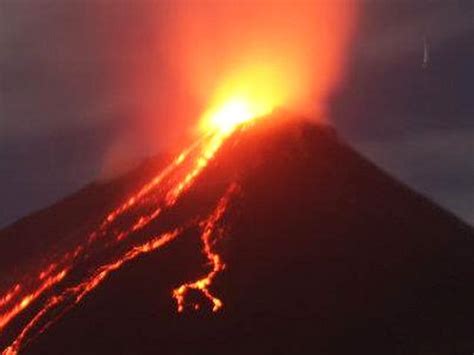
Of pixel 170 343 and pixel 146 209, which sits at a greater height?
pixel 146 209

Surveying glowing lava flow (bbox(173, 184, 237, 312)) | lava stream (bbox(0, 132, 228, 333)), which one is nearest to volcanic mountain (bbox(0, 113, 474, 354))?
glowing lava flow (bbox(173, 184, 237, 312))

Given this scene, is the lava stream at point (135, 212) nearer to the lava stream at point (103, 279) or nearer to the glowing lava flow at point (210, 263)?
the lava stream at point (103, 279)

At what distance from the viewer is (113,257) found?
67.8m

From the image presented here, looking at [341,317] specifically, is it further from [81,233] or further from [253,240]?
[81,233]

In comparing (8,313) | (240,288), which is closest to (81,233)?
(8,313)

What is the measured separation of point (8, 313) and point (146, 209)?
A: 568 inches

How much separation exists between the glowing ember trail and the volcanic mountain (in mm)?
162

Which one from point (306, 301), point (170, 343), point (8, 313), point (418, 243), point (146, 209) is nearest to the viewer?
point (170, 343)

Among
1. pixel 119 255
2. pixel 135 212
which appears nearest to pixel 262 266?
pixel 119 255

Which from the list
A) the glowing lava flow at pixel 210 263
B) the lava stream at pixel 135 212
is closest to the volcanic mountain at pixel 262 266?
the glowing lava flow at pixel 210 263

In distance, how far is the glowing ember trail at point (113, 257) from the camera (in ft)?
199

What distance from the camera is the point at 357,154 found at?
8394 centimetres

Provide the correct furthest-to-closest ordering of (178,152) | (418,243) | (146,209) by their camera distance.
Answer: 1. (178,152)
2. (146,209)
3. (418,243)

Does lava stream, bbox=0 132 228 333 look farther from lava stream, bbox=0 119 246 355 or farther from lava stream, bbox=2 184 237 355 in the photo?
lava stream, bbox=2 184 237 355
